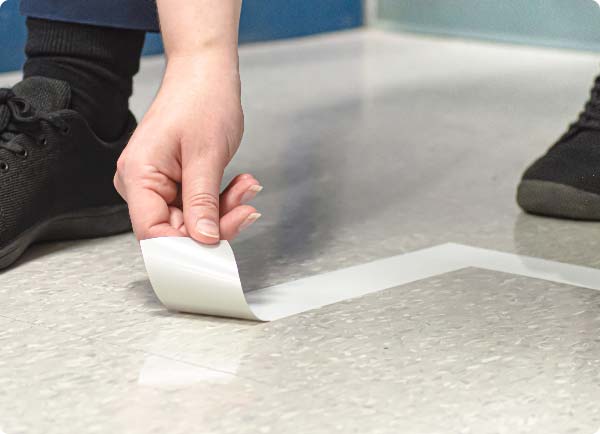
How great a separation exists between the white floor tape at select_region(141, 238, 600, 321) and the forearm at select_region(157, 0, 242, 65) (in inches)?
7.0

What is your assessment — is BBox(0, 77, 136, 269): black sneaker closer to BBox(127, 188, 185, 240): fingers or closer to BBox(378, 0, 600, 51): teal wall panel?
BBox(127, 188, 185, 240): fingers

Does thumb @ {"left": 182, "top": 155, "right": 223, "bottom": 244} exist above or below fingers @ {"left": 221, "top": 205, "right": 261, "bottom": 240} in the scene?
above

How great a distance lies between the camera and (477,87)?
2576mm

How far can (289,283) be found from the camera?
102cm

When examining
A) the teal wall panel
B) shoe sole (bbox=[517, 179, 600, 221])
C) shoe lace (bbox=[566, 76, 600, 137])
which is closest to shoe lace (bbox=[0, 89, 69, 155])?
shoe sole (bbox=[517, 179, 600, 221])

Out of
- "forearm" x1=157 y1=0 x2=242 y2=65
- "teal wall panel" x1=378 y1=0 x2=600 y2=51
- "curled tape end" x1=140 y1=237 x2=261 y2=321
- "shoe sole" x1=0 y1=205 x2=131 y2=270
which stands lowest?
"teal wall panel" x1=378 y1=0 x2=600 y2=51

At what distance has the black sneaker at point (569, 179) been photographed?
127cm

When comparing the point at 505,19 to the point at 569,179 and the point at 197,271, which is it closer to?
the point at 569,179

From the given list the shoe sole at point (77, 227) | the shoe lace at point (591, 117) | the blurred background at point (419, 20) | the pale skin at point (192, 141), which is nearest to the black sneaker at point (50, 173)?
the shoe sole at point (77, 227)

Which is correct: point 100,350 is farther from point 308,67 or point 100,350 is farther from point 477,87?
point 308,67

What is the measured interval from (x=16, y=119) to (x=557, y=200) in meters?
0.67

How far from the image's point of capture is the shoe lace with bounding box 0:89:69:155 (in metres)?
1.09

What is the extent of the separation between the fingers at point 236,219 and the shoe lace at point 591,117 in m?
0.65

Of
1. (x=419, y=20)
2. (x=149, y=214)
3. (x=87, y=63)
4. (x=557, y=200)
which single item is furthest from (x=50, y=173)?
(x=419, y=20)
